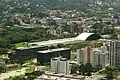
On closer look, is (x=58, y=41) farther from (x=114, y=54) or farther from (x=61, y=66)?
(x=61, y=66)

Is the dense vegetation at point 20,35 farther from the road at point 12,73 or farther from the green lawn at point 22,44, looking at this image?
the road at point 12,73

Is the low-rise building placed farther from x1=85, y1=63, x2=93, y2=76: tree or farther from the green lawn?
the green lawn

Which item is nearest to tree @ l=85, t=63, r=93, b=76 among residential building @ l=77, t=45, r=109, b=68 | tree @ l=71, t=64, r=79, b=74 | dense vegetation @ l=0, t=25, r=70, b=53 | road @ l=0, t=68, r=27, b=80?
tree @ l=71, t=64, r=79, b=74

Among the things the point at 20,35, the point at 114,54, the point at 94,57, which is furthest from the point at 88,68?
the point at 20,35

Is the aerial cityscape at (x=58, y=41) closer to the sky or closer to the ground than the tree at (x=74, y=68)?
closer to the sky

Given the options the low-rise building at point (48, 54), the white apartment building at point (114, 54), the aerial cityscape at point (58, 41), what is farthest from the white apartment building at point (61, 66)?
the white apartment building at point (114, 54)

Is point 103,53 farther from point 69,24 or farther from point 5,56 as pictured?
point 69,24

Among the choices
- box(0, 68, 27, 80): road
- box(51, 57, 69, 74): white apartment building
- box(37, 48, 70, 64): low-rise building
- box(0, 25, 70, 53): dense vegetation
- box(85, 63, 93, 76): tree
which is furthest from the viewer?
box(0, 25, 70, 53): dense vegetation

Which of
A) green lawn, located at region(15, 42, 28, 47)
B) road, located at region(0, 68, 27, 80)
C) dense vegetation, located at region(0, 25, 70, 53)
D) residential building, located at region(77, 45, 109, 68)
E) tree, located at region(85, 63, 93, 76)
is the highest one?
dense vegetation, located at region(0, 25, 70, 53)
